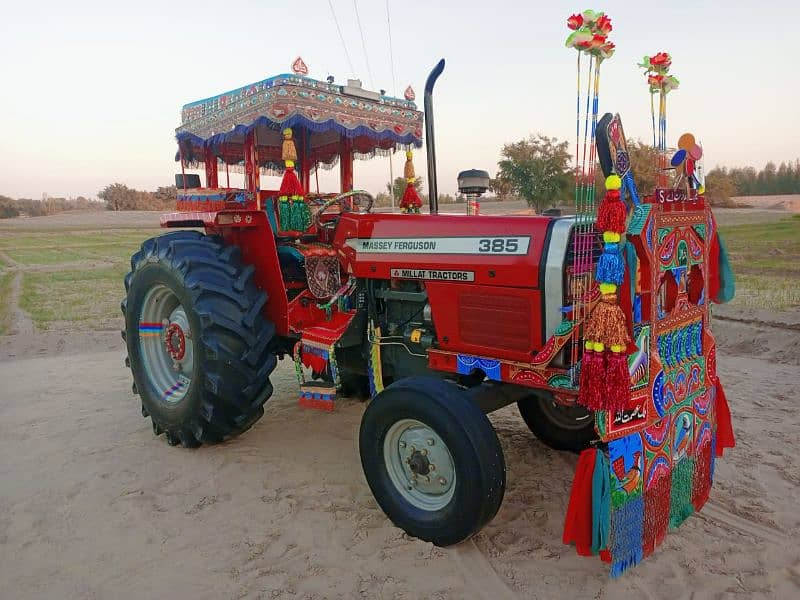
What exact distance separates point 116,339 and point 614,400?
326 inches

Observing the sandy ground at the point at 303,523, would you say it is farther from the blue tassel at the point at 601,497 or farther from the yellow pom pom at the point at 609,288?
the yellow pom pom at the point at 609,288

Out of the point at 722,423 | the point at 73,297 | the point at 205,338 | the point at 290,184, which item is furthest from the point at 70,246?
the point at 722,423

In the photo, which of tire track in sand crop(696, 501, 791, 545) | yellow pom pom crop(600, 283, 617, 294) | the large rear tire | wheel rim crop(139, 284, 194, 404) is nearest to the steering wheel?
the large rear tire

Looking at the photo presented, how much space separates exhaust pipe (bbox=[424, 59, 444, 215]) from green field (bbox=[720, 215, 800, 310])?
681 centimetres

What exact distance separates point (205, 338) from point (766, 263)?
1286 centimetres

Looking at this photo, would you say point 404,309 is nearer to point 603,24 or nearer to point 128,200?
point 603,24

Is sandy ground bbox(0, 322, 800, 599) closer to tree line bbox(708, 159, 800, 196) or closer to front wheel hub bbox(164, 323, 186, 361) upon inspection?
front wheel hub bbox(164, 323, 186, 361)

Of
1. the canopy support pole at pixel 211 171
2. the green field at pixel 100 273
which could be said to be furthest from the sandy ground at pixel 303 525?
the green field at pixel 100 273

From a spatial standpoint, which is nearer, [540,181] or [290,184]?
[290,184]

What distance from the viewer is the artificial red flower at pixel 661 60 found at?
3.09 metres

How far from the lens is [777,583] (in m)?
2.90

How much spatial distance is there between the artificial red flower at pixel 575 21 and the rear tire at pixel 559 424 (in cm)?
268

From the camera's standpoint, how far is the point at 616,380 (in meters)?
2.58

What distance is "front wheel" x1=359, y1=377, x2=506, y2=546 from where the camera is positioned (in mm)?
2961
